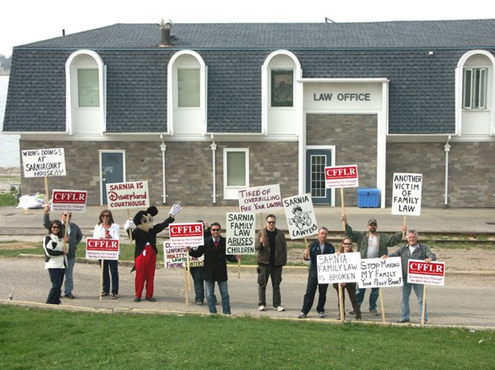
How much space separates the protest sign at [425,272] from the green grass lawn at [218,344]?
2.85 ft

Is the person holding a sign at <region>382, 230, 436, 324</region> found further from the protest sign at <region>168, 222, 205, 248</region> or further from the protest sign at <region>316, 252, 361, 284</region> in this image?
the protest sign at <region>168, 222, 205, 248</region>

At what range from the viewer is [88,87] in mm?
29484

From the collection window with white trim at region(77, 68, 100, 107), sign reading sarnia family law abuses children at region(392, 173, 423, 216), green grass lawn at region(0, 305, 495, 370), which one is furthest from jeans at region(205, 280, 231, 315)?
window with white trim at region(77, 68, 100, 107)

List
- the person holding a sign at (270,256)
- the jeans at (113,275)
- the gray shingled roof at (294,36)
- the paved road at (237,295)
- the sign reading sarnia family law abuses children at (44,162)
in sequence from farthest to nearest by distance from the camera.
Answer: the gray shingled roof at (294,36) < the sign reading sarnia family law abuses children at (44,162) < the jeans at (113,275) < the person holding a sign at (270,256) < the paved road at (237,295)

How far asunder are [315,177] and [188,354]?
20.3 metres

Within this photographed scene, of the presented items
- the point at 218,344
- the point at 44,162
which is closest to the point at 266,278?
the point at 218,344

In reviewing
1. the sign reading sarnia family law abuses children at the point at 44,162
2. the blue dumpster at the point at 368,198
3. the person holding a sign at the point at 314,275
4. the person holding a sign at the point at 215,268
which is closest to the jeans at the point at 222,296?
the person holding a sign at the point at 215,268

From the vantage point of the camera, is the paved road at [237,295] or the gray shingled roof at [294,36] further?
the gray shingled roof at [294,36]

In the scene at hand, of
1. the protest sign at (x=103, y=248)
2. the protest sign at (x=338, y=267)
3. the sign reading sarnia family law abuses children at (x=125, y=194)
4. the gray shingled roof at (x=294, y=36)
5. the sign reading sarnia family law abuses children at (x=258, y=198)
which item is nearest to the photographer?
the protest sign at (x=338, y=267)

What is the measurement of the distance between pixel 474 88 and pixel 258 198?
16509 mm

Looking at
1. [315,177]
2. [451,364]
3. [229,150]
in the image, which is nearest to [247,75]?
[229,150]

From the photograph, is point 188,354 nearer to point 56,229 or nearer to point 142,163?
point 56,229

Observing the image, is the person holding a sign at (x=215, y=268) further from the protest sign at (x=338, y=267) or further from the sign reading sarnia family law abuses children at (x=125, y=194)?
the sign reading sarnia family law abuses children at (x=125, y=194)

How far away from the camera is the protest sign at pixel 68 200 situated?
50.6 ft
